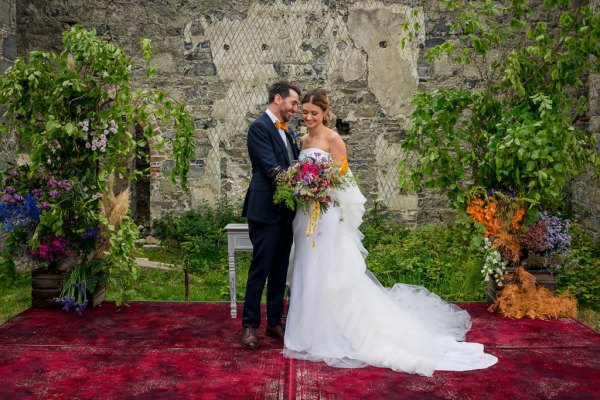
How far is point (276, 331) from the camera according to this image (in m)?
4.91

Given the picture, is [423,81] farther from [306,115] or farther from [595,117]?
[306,115]

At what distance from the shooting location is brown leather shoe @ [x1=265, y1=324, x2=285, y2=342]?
4.89m

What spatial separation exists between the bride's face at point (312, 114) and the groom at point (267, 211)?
101 mm

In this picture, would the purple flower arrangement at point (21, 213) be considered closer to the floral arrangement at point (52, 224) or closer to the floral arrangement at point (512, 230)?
the floral arrangement at point (52, 224)

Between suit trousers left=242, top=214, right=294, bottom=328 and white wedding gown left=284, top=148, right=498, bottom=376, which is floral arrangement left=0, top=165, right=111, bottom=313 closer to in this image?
suit trousers left=242, top=214, right=294, bottom=328

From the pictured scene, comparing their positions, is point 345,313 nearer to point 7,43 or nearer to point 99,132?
point 99,132

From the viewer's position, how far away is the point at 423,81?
380 inches

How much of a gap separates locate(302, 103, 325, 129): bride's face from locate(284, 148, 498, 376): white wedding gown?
0.22 m

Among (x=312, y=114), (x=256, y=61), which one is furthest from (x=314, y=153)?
(x=256, y=61)

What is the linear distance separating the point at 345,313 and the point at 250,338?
29.7 inches

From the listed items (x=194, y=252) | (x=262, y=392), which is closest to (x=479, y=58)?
(x=194, y=252)

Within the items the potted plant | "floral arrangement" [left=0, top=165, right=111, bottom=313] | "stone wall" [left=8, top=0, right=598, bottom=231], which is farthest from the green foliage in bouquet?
"stone wall" [left=8, top=0, right=598, bottom=231]

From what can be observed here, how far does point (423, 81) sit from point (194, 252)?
4.41 meters

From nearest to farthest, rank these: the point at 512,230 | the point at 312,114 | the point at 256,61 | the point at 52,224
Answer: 1. the point at 312,114
2. the point at 52,224
3. the point at 512,230
4. the point at 256,61
